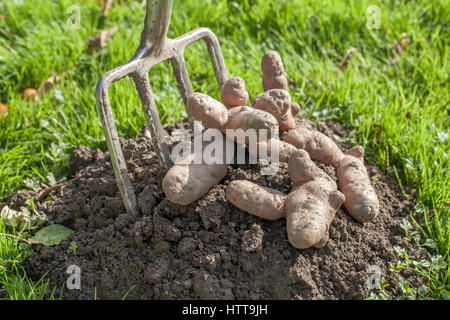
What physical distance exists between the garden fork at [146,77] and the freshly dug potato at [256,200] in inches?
15.4

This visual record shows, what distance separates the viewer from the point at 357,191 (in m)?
2.29

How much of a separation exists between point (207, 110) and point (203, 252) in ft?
1.97

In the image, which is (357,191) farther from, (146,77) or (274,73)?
(146,77)

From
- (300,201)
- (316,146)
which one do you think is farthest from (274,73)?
(300,201)

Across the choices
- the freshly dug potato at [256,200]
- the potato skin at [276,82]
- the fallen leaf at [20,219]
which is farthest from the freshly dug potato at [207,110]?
the fallen leaf at [20,219]

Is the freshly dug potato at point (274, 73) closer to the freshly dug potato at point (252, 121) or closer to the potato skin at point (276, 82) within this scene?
the potato skin at point (276, 82)

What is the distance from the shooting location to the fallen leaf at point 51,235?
95.8 inches

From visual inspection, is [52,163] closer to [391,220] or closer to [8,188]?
[8,188]

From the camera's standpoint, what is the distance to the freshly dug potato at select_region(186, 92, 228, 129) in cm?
221

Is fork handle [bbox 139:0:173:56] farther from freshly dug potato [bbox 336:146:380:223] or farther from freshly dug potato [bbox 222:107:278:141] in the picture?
freshly dug potato [bbox 336:146:380:223]

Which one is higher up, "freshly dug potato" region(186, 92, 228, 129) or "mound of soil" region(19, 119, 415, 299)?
"freshly dug potato" region(186, 92, 228, 129)

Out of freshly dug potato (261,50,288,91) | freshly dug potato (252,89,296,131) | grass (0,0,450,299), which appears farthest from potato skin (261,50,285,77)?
grass (0,0,450,299)

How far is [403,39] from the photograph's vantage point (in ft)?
13.4

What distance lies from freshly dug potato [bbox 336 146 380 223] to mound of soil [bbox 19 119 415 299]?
0.06 meters
